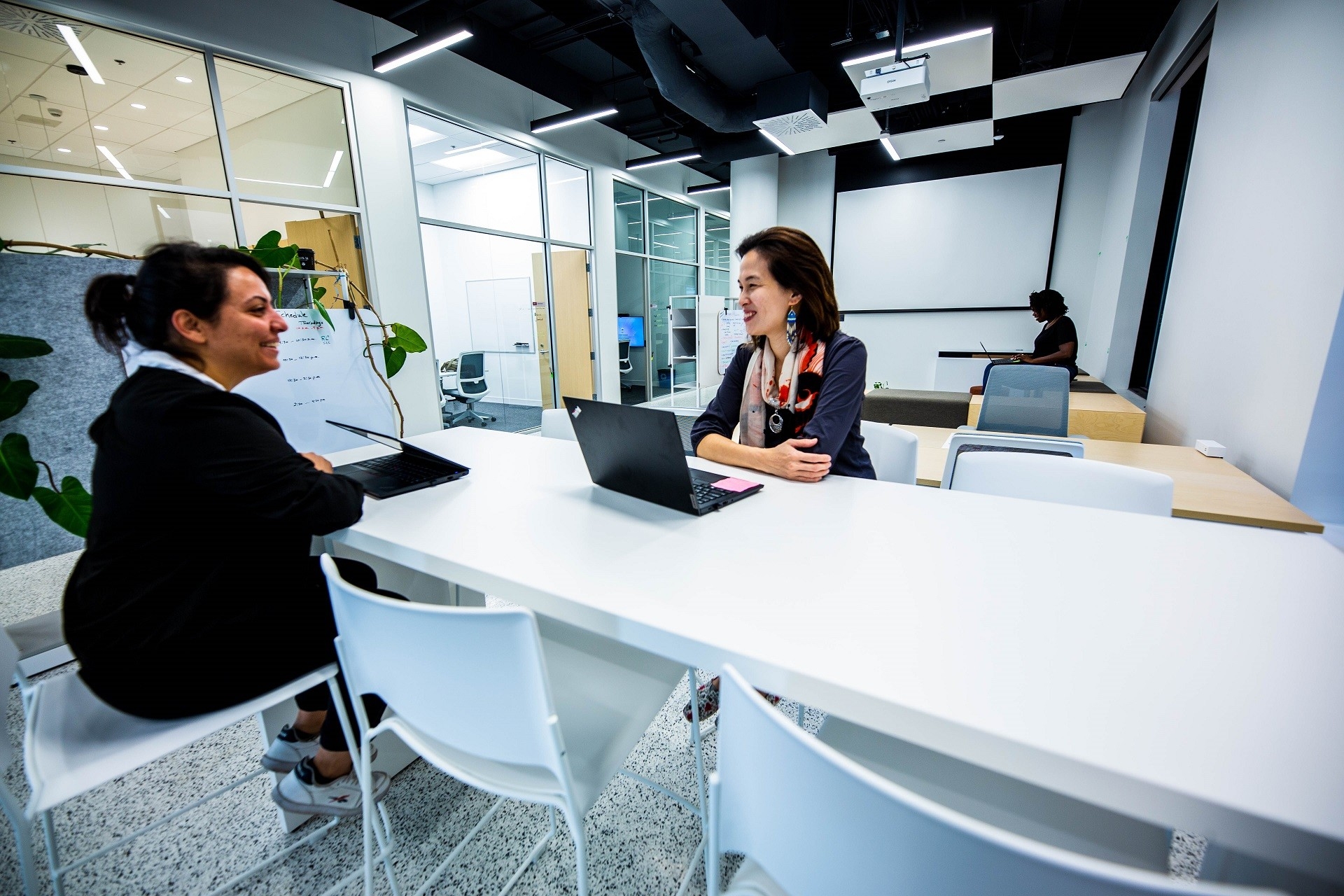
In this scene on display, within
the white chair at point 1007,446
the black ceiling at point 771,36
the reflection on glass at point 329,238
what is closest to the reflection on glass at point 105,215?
the reflection on glass at point 329,238

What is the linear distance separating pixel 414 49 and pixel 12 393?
3.13 meters

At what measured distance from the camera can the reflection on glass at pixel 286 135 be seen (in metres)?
3.60

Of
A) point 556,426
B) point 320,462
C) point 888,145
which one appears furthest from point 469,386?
point 888,145

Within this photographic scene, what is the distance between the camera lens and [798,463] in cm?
133

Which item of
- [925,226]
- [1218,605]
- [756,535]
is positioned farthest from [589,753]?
[925,226]

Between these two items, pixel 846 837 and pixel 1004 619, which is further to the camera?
pixel 1004 619

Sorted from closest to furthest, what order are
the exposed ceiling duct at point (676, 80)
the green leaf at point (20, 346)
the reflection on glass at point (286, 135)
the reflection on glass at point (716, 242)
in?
the green leaf at point (20, 346), the reflection on glass at point (286, 135), the exposed ceiling duct at point (676, 80), the reflection on glass at point (716, 242)

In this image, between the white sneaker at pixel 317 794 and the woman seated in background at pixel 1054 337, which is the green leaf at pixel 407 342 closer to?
the white sneaker at pixel 317 794

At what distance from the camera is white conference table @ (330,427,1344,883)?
48cm

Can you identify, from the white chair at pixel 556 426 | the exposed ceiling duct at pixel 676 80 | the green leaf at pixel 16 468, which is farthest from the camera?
the exposed ceiling duct at pixel 676 80

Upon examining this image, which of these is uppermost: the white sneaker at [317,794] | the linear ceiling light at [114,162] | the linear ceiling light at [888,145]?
the linear ceiling light at [888,145]

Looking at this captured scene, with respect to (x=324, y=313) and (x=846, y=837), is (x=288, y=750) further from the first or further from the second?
(x=324, y=313)

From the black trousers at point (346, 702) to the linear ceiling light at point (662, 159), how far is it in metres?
6.04

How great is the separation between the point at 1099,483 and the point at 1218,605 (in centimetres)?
76
